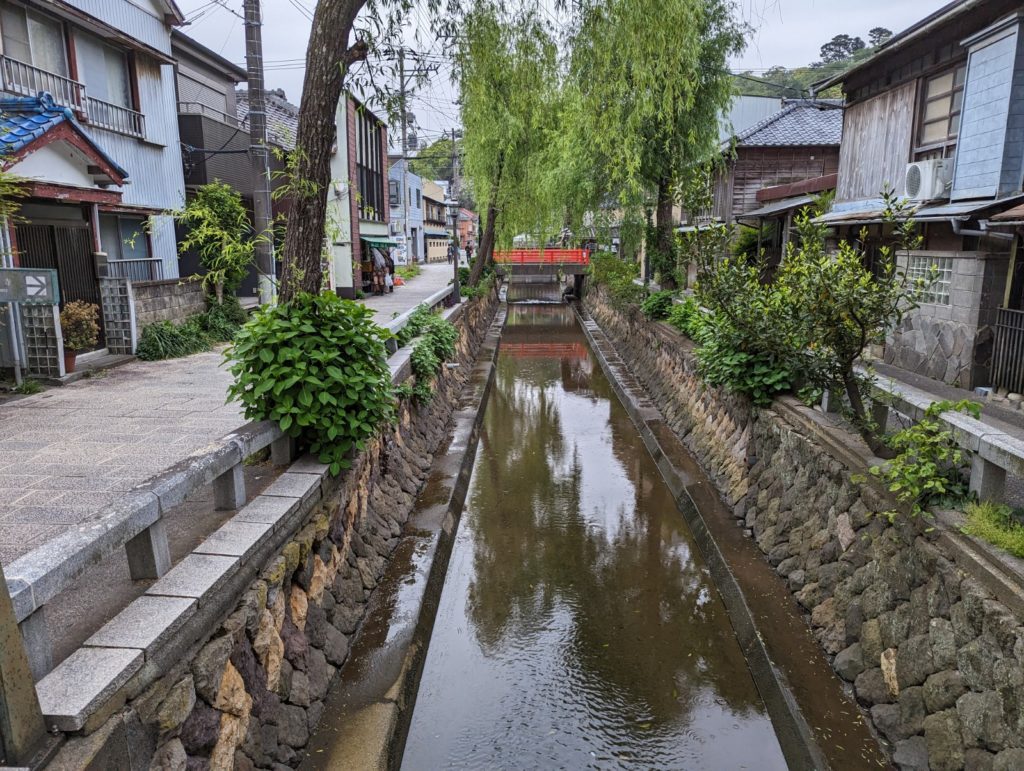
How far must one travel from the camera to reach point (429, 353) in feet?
37.9

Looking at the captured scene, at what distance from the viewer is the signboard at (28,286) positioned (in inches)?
352

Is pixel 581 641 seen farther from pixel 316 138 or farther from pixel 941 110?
pixel 941 110

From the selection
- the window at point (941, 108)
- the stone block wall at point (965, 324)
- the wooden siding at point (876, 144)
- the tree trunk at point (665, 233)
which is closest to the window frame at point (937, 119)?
the window at point (941, 108)

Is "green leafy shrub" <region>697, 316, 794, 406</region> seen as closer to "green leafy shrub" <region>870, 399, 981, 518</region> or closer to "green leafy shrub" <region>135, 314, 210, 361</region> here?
"green leafy shrub" <region>870, 399, 981, 518</region>

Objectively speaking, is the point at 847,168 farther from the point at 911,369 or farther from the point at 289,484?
the point at 289,484

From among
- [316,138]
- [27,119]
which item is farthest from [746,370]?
[27,119]

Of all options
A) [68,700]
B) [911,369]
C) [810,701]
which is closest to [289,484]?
[68,700]

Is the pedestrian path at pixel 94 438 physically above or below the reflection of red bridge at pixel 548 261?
below

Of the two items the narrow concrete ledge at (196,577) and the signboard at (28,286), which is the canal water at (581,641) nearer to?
the narrow concrete ledge at (196,577)

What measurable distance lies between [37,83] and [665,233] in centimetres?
1411

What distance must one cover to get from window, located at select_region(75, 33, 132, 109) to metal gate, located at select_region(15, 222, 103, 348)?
3.64 metres

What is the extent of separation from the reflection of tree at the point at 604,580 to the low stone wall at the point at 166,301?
21.9ft

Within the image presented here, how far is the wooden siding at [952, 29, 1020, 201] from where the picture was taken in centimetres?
973

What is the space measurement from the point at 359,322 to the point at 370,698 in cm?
315
